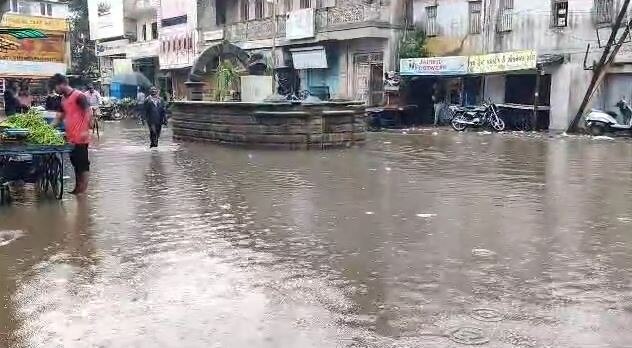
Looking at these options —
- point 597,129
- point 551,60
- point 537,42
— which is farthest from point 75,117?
point 537,42

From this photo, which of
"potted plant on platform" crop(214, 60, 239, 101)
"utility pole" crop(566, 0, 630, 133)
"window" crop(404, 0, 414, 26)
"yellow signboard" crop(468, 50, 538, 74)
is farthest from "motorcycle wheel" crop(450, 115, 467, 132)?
"potted plant on platform" crop(214, 60, 239, 101)

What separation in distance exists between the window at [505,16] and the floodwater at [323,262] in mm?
13594

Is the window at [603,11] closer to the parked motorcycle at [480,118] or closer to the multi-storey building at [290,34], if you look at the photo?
the parked motorcycle at [480,118]

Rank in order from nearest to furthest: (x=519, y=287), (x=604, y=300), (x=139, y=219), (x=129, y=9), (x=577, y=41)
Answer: (x=604, y=300), (x=519, y=287), (x=139, y=219), (x=577, y=41), (x=129, y=9)

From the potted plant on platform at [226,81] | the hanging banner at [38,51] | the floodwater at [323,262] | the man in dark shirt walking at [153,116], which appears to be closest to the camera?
the floodwater at [323,262]

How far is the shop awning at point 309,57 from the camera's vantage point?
98.0ft

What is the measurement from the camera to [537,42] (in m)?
23.2

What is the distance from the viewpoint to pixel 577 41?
22156 mm

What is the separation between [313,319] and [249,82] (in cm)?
1617

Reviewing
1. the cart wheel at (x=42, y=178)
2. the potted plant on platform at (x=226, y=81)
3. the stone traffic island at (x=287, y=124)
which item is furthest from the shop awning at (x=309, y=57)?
the cart wheel at (x=42, y=178)

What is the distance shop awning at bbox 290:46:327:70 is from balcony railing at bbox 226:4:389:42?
1061 mm

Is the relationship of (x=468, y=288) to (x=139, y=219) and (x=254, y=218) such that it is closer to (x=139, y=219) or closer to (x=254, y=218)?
(x=254, y=218)

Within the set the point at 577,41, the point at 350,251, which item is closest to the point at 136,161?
the point at 350,251

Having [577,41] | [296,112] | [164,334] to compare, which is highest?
[577,41]
